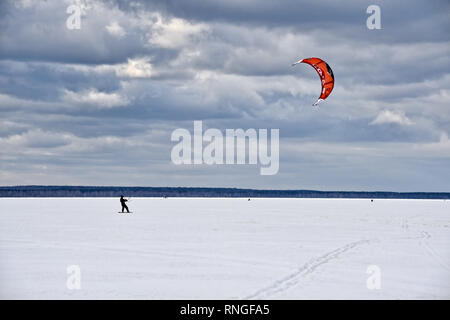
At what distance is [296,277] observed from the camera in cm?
1248

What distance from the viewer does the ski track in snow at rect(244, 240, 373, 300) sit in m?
10.7

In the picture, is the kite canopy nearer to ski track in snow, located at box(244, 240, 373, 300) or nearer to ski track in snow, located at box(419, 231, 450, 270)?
ski track in snow, located at box(419, 231, 450, 270)

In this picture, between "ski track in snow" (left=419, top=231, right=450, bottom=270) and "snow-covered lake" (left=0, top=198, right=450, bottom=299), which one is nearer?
"snow-covered lake" (left=0, top=198, right=450, bottom=299)

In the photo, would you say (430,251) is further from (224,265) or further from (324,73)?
(324,73)

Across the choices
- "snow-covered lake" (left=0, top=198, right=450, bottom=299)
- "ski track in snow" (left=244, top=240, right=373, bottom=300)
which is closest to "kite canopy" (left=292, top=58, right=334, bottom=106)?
"snow-covered lake" (left=0, top=198, right=450, bottom=299)

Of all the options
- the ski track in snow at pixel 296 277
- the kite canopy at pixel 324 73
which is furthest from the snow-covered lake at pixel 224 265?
the kite canopy at pixel 324 73

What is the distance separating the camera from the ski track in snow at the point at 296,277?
10.7 m

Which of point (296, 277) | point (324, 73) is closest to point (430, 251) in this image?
point (296, 277)

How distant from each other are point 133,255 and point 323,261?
4715 mm

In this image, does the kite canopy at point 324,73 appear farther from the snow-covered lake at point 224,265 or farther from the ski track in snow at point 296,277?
the ski track in snow at point 296,277

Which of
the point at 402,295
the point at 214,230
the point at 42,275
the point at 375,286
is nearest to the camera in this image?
the point at 402,295
